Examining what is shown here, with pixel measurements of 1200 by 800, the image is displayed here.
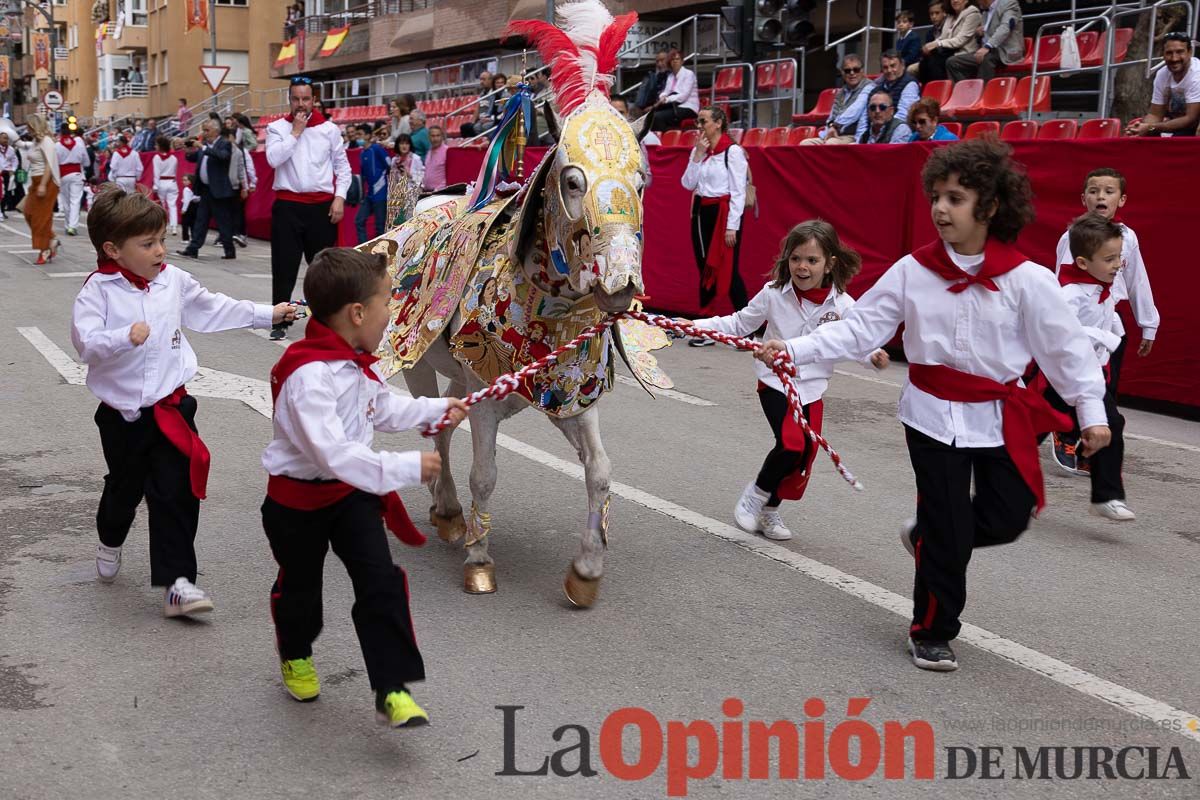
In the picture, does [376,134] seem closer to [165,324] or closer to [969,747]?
[165,324]

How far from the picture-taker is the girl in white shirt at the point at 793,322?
19.8 ft

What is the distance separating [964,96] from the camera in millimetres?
15688

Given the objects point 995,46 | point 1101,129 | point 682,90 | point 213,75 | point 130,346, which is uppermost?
point 213,75

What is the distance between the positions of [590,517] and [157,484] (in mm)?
1667

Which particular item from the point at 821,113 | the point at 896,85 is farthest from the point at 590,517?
the point at 821,113

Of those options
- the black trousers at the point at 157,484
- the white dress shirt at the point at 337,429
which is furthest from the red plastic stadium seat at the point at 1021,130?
the white dress shirt at the point at 337,429

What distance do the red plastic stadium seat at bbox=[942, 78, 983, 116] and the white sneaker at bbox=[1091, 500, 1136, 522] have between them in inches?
388

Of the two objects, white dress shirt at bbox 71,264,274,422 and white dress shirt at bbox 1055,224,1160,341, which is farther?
white dress shirt at bbox 1055,224,1160,341

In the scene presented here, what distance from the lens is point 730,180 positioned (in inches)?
500

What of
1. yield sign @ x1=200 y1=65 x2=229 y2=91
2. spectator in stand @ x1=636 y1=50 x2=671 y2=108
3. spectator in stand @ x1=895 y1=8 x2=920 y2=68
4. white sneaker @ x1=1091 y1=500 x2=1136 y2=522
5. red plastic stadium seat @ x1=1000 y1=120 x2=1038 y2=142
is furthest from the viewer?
yield sign @ x1=200 y1=65 x2=229 y2=91

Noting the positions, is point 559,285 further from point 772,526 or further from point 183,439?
point 772,526

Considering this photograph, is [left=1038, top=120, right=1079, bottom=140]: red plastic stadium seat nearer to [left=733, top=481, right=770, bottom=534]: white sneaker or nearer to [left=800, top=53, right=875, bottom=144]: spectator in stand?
[left=800, top=53, right=875, bottom=144]: spectator in stand

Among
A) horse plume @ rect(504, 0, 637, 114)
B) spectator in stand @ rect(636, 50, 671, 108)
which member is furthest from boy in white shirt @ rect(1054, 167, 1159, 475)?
spectator in stand @ rect(636, 50, 671, 108)

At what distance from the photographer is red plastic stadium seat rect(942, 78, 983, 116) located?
1552 centimetres
